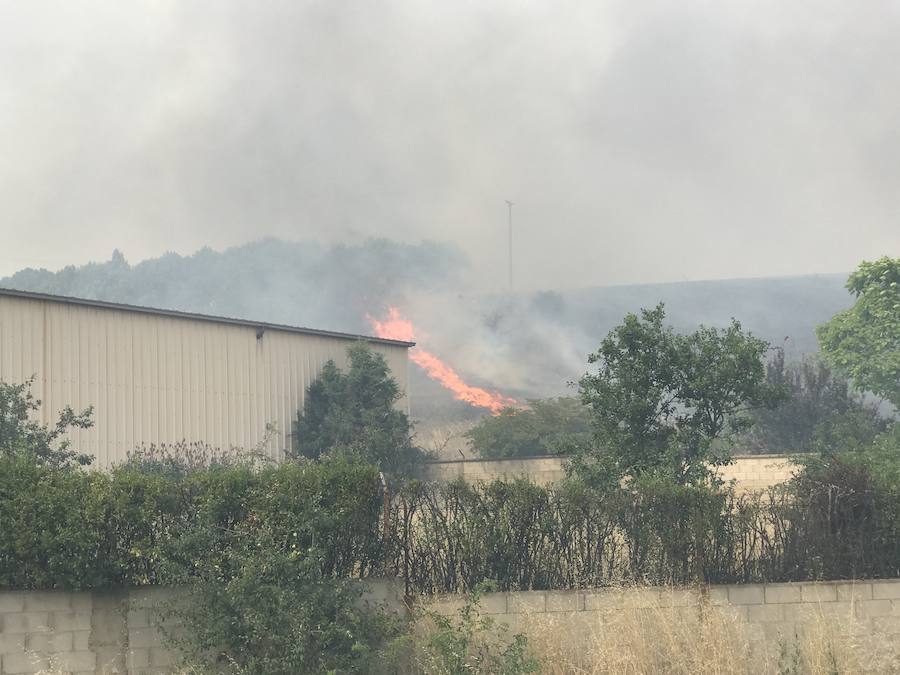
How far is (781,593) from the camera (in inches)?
642

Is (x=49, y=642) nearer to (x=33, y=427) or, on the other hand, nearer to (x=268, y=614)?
(x=268, y=614)

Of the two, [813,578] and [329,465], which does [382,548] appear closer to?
[329,465]

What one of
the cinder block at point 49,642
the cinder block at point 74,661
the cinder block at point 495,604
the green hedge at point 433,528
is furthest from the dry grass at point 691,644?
the cinder block at point 49,642

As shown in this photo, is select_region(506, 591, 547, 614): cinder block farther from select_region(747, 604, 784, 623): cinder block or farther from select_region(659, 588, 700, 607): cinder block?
select_region(747, 604, 784, 623): cinder block

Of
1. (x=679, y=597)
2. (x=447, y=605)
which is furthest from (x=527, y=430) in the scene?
(x=447, y=605)

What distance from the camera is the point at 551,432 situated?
58625mm

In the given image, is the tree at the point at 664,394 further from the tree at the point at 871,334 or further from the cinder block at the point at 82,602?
the tree at the point at 871,334

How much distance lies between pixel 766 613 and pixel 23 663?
9.59 metres

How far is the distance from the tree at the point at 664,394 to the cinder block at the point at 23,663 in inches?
588

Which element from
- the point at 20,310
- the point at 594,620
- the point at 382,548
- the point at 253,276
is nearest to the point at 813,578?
the point at 594,620

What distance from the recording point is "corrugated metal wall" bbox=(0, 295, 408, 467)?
37406 millimetres

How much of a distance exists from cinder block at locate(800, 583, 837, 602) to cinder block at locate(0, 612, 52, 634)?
9.87 m

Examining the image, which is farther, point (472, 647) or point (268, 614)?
point (472, 647)

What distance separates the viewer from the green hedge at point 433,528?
569 inches
